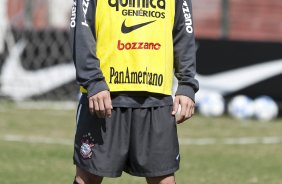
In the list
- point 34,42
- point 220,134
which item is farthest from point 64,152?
point 34,42

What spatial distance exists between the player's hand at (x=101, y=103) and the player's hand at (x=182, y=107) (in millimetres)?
418

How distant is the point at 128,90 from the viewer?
5.03 metres

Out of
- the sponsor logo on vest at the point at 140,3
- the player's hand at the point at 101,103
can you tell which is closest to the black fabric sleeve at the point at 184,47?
the sponsor logo on vest at the point at 140,3

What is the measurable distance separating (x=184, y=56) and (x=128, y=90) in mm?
396

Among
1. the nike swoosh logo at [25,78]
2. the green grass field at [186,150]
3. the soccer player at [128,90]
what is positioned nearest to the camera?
the soccer player at [128,90]

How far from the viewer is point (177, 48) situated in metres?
5.12

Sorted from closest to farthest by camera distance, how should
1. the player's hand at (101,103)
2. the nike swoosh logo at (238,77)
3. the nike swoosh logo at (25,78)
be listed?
the player's hand at (101,103), the nike swoosh logo at (238,77), the nike swoosh logo at (25,78)

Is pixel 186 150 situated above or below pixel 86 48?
below

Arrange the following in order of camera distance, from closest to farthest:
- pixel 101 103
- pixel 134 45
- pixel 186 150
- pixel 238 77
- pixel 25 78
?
pixel 101 103
pixel 134 45
pixel 186 150
pixel 238 77
pixel 25 78

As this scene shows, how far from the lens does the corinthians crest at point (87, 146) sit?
4.99m

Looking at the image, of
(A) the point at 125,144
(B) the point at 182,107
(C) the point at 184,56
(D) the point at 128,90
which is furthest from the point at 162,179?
(C) the point at 184,56

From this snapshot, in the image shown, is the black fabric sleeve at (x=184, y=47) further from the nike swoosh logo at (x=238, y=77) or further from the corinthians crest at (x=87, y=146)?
the nike swoosh logo at (x=238, y=77)

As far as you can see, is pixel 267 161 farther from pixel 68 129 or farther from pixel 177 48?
pixel 177 48

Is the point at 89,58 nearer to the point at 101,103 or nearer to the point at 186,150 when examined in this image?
the point at 101,103
